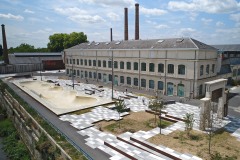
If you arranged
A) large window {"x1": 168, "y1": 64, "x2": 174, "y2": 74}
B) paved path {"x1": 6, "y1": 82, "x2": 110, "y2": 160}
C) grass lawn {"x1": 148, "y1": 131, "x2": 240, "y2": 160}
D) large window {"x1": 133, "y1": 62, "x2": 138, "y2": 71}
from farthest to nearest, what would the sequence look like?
large window {"x1": 133, "y1": 62, "x2": 138, "y2": 71}, large window {"x1": 168, "y1": 64, "x2": 174, "y2": 74}, paved path {"x1": 6, "y1": 82, "x2": 110, "y2": 160}, grass lawn {"x1": 148, "y1": 131, "x2": 240, "y2": 160}

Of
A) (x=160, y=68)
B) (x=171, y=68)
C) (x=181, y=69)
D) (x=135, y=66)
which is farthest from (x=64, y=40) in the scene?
(x=181, y=69)

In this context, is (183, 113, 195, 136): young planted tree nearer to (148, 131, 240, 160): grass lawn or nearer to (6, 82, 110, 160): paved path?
(148, 131, 240, 160): grass lawn

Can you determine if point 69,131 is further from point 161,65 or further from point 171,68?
point 161,65

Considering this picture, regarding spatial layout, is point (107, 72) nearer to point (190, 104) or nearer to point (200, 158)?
point (190, 104)

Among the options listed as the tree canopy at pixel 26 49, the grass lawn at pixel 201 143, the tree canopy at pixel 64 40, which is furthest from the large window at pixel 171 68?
the tree canopy at pixel 26 49

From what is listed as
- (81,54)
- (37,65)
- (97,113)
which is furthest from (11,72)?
(97,113)

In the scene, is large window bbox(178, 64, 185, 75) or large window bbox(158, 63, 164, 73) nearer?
large window bbox(178, 64, 185, 75)

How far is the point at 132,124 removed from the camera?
75.8 feet

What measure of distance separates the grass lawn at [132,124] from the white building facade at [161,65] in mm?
12747

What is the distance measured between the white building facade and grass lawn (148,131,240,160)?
51.7ft

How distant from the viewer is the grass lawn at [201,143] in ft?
53.7

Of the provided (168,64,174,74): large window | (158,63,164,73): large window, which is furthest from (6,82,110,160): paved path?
(168,64,174,74): large window

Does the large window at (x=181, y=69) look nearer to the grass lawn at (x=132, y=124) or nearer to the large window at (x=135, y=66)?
the large window at (x=135, y=66)

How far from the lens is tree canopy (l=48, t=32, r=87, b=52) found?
295ft
